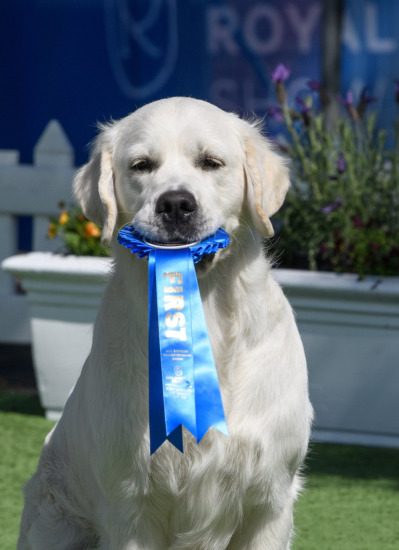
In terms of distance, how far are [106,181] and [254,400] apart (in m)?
0.86

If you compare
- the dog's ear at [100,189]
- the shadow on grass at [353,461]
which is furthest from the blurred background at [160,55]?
the dog's ear at [100,189]

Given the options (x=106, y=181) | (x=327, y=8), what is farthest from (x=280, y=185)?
(x=327, y=8)

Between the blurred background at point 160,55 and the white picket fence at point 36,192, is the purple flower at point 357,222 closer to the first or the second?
the blurred background at point 160,55

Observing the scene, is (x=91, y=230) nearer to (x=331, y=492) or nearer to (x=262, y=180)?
(x=331, y=492)

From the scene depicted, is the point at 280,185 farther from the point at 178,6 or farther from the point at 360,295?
the point at 178,6

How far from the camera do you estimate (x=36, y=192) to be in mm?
7203

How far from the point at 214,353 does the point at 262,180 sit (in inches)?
23.2

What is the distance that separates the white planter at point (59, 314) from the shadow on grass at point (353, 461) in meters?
1.46

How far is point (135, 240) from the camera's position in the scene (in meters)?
3.04

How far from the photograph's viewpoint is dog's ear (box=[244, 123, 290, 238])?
319cm

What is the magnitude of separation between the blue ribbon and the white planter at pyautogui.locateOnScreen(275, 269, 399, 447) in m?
2.34

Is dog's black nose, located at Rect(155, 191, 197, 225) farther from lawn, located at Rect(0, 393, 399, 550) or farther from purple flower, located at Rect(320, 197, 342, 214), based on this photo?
purple flower, located at Rect(320, 197, 342, 214)

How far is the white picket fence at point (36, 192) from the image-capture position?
7.14m

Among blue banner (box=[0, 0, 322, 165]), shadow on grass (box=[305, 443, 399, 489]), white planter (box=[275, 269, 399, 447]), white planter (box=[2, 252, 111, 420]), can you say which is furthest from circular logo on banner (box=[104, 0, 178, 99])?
shadow on grass (box=[305, 443, 399, 489])
